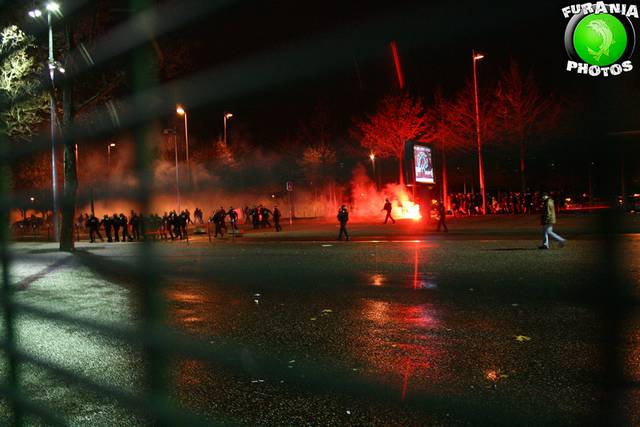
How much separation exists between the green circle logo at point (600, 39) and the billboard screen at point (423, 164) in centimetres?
1219

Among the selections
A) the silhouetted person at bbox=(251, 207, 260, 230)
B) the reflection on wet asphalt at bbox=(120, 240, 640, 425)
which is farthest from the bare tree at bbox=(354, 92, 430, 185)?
the reflection on wet asphalt at bbox=(120, 240, 640, 425)

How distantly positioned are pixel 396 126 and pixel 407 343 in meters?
37.7

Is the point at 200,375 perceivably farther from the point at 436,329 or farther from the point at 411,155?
the point at 411,155

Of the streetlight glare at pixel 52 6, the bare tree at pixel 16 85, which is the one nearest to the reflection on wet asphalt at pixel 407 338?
the bare tree at pixel 16 85

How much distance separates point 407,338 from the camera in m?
6.75

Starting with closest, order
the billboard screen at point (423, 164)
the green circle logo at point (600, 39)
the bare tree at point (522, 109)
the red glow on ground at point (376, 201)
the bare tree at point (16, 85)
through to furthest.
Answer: the bare tree at point (16, 85) → the green circle logo at point (600, 39) → the billboard screen at point (423, 164) → the bare tree at point (522, 109) → the red glow on ground at point (376, 201)

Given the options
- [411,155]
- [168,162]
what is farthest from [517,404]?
[168,162]

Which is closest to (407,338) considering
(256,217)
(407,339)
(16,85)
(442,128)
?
(407,339)

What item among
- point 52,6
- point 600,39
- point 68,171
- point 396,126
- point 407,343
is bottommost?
point 407,343

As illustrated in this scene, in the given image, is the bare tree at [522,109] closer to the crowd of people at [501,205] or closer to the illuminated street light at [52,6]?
the crowd of people at [501,205]

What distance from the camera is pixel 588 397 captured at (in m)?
4.59

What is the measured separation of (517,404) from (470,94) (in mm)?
38420

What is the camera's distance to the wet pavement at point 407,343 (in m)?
4.47

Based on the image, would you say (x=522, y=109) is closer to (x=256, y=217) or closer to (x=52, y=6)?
(x=256, y=217)
